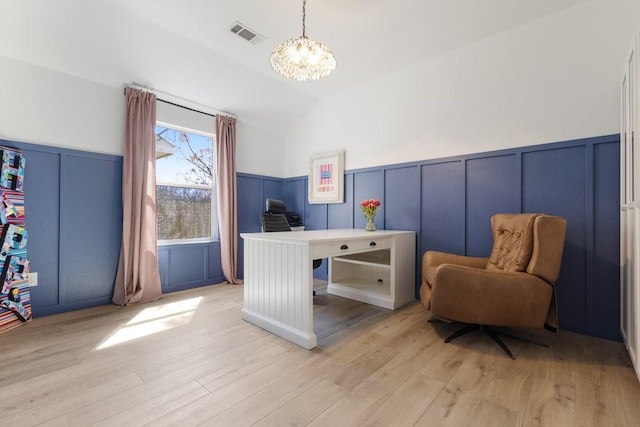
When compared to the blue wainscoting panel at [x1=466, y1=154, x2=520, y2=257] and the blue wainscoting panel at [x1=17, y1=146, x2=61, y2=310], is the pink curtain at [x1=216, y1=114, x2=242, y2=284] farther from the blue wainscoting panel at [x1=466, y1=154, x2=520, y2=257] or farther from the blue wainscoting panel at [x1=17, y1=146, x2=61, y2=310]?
the blue wainscoting panel at [x1=466, y1=154, x2=520, y2=257]

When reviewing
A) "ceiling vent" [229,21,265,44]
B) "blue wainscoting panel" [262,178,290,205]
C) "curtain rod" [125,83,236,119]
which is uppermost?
"ceiling vent" [229,21,265,44]

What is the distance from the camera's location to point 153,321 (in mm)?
2623

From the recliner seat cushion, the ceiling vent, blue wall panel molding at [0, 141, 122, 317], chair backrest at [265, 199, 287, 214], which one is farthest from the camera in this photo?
chair backrest at [265, 199, 287, 214]

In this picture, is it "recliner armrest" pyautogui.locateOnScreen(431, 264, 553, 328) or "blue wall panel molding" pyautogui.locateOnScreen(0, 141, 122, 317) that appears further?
"blue wall panel molding" pyautogui.locateOnScreen(0, 141, 122, 317)

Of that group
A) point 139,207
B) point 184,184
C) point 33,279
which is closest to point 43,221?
point 33,279

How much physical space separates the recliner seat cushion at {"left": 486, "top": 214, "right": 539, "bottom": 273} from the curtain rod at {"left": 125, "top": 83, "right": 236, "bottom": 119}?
3716 millimetres

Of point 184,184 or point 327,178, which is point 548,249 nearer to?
point 327,178

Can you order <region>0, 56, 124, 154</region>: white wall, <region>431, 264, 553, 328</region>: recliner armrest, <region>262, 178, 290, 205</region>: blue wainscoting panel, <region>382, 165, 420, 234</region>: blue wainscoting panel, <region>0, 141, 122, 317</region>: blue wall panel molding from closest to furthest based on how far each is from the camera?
<region>431, 264, 553, 328</region>: recliner armrest < <region>0, 56, 124, 154</region>: white wall < <region>0, 141, 122, 317</region>: blue wall panel molding < <region>382, 165, 420, 234</region>: blue wainscoting panel < <region>262, 178, 290, 205</region>: blue wainscoting panel

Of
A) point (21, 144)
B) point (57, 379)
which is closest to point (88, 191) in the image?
point (21, 144)

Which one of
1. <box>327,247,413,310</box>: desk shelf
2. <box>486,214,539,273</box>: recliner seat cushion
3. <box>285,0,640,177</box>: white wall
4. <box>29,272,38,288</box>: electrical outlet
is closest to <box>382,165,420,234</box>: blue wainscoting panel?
<box>285,0,640,177</box>: white wall

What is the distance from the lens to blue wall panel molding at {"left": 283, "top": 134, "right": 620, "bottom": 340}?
2295 millimetres

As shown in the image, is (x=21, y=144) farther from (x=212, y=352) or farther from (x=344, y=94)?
(x=344, y=94)

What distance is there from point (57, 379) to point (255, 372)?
118 centimetres

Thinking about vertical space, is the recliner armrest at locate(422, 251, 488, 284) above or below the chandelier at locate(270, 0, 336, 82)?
below
